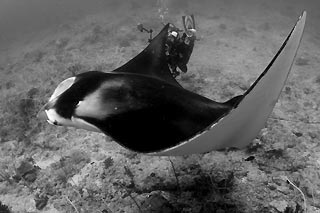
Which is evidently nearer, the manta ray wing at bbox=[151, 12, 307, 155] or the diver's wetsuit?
the manta ray wing at bbox=[151, 12, 307, 155]

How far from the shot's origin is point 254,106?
6.82 feet

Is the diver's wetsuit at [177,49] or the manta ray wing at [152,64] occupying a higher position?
the manta ray wing at [152,64]

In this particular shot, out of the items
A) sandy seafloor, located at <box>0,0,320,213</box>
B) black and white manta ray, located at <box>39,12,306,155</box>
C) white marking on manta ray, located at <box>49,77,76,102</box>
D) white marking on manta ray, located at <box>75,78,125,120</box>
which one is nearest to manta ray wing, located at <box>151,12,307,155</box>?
black and white manta ray, located at <box>39,12,306,155</box>

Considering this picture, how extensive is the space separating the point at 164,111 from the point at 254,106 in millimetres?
810

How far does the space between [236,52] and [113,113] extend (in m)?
9.25

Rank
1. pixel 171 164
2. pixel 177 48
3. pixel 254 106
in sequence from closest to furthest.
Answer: pixel 254 106
pixel 171 164
pixel 177 48

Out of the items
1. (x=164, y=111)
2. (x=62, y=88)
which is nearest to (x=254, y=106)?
(x=164, y=111)

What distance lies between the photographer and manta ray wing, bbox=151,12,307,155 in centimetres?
190

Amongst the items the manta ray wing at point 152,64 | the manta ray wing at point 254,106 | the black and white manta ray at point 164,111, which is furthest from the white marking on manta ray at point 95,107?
the manta ray wing at point 152,64

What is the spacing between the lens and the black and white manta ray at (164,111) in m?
1.95

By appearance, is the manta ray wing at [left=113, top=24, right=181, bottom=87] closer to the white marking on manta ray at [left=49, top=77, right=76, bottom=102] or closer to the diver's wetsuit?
the white marking on manta ray at [left=49, top=77, right=76, bottom=102]

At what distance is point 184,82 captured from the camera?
23.8ft

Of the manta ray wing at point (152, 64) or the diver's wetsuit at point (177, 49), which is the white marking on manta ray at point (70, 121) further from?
the diver's wetsuit at point (177, 49)

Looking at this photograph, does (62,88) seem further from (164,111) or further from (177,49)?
(177,49)
